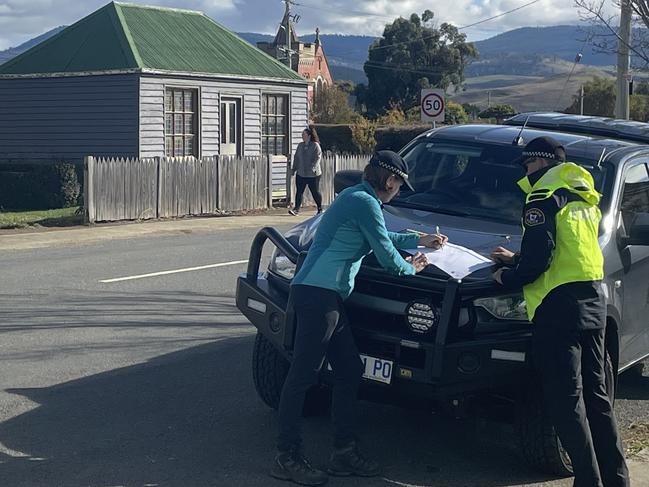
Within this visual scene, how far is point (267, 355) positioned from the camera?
618 cm

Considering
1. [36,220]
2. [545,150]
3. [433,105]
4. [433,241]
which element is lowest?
[36,220]

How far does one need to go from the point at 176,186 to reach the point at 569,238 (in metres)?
15.9

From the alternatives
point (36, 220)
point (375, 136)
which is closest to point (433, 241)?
point (36, 220)

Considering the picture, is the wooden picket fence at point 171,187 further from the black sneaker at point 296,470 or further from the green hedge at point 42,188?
the black sneaker at point 296,470

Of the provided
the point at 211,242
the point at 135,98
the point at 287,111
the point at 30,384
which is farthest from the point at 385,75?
the point at 30,384

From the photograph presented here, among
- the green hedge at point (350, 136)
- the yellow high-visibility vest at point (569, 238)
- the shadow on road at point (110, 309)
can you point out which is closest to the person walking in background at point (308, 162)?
the shadow on road at point (110, 309)

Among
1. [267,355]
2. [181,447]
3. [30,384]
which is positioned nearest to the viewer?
[181,447]

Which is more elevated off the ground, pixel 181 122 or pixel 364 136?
pixel 181 122

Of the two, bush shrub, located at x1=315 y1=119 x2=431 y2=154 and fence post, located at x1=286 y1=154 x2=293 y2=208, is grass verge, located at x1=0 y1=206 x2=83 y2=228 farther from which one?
bush shrub, located at x1=315 y1=119 x2=431 y2=154

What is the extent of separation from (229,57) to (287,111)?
2237 millimetres

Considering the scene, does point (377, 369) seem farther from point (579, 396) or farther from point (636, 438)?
point (636, 438)

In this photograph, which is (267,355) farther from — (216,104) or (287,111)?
(287,111)

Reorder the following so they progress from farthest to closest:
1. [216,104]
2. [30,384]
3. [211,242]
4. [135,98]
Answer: [216,104]
[135,98]
[211,242]
[30,384]

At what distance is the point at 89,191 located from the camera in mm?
17984
